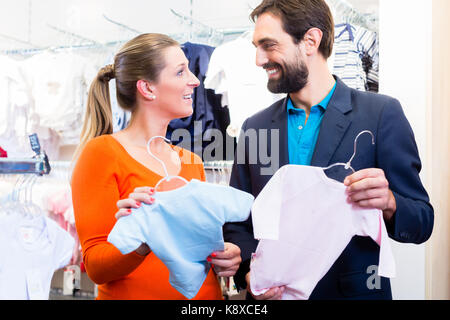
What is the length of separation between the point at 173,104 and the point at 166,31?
4.20 feet

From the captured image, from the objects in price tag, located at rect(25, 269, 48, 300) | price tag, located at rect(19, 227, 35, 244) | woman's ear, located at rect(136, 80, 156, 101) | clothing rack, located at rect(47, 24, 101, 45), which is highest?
clothing rack, located at rect(47, 24, 101, 45)

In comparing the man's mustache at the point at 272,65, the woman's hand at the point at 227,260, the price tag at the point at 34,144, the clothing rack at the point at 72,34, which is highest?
the clothing rack at the point at 72,34

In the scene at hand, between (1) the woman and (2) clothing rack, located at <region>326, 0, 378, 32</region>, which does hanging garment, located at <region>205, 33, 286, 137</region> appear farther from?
(1) the woman

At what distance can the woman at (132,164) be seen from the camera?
1.20 m

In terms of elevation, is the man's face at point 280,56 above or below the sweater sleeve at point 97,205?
above

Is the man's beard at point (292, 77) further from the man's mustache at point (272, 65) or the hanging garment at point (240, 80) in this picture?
the hanging garment at point (240, 80)

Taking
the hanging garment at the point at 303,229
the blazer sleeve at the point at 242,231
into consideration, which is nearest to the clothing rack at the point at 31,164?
the blazer sleeve at the point at 242,231

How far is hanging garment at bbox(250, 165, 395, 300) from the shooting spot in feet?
3.67

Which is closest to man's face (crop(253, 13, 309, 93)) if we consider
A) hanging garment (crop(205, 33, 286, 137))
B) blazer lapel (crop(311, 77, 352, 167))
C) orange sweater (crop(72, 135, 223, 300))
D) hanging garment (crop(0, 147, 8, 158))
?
blazer lapel (crop(311, 77, 352, 167))

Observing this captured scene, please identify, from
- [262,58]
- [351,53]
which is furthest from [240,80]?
[262,58]

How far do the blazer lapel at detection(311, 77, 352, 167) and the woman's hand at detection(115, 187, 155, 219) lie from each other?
466 mm
